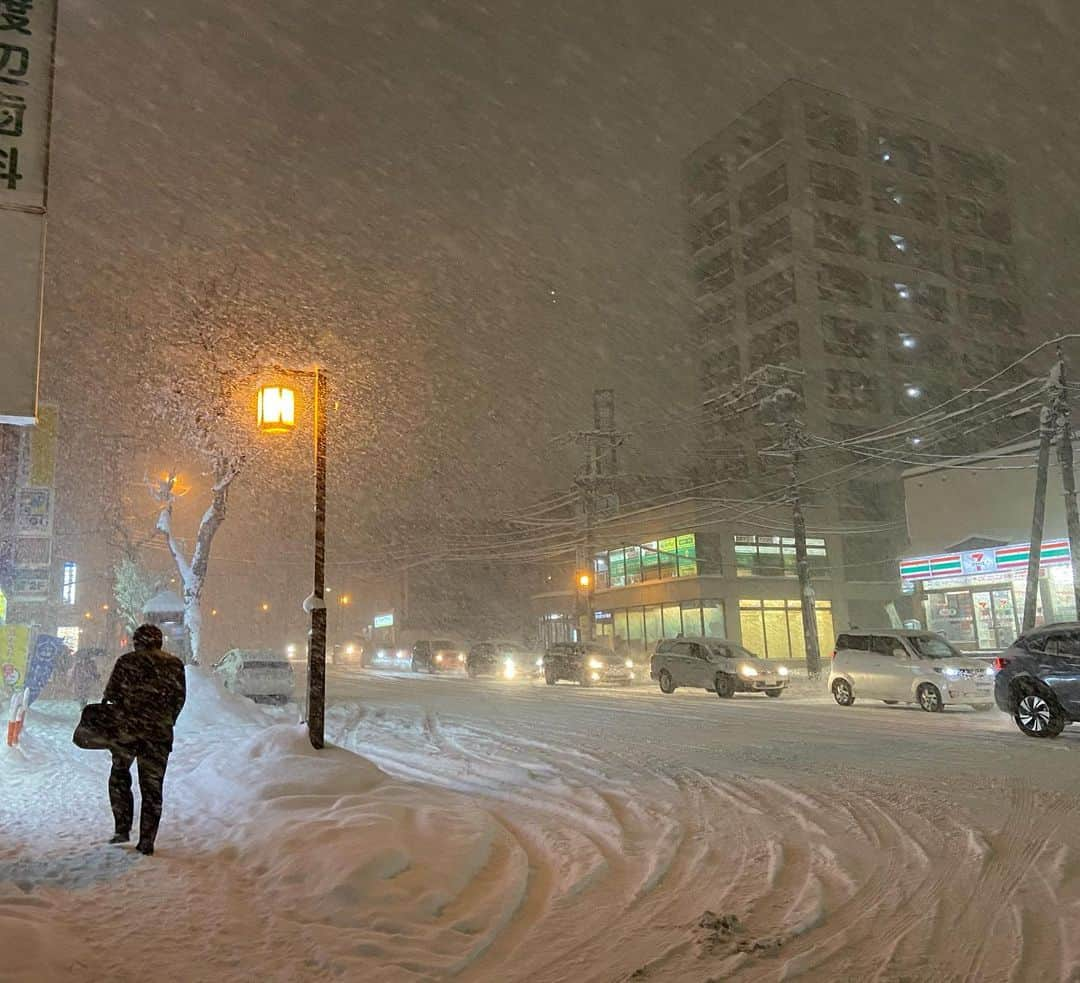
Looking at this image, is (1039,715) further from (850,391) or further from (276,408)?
(850,391)

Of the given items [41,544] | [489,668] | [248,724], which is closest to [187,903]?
[248,724]

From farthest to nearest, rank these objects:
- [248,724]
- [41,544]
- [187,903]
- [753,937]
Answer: [41,544] → [248,724] → [187,903] → [753,937]

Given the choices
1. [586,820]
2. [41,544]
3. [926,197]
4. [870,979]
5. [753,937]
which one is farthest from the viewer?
[926,197]

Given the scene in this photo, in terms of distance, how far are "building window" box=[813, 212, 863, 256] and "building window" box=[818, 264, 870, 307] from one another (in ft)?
5.33

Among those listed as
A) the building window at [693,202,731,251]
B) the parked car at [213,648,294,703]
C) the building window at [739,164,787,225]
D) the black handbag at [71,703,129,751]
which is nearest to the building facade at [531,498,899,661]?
the parked car at [213,648,294,703]

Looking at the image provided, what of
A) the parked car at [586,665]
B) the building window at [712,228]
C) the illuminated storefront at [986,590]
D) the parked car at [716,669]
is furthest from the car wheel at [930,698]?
the building window at [712,228]

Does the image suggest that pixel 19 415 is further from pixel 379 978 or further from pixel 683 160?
pixel 683 160

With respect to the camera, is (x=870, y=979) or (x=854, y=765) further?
(x=854, y=765)

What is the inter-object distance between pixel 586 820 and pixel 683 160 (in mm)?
73303

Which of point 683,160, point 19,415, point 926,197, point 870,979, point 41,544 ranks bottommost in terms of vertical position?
point 870,979

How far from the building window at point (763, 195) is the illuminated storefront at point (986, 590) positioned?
3790 cm

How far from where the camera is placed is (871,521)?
4972 centimetres

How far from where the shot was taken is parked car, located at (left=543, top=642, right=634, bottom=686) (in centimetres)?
2919

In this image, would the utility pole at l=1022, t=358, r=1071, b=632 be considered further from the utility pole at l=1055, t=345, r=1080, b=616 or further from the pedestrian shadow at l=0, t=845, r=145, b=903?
the pedestrian shadow at l=0, t=845, r=145, b=903
